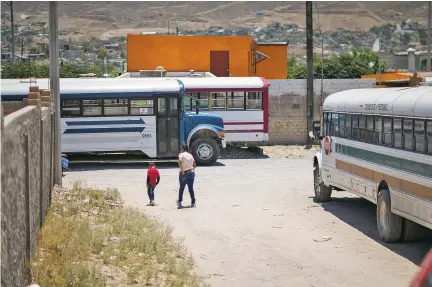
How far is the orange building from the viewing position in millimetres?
46125

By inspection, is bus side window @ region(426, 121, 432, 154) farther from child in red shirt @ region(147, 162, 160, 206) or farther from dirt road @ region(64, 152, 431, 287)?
child in red shirt @ region(147, 162, 160, 206)

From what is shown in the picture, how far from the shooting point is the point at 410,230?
14766mm

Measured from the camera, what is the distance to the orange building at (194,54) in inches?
1816

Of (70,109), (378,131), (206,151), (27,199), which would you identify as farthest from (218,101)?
(27,199)

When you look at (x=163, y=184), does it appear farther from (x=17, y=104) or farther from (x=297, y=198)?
(x=17, y=104)

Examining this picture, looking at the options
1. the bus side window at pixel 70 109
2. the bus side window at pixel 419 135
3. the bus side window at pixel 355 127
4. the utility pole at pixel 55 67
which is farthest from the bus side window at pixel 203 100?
the bus side window at pixel 419 135

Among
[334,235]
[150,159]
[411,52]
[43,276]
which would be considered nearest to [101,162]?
[150,159]

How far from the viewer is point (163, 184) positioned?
24.7 metres

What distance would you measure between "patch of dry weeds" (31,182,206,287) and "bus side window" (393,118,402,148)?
392 cm

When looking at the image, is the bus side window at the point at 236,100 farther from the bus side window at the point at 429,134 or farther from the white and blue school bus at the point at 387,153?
the bus side window at the point at 429,134

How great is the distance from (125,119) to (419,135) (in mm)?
17329

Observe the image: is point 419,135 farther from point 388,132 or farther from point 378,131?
point 378,131

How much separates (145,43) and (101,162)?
54.1 feet

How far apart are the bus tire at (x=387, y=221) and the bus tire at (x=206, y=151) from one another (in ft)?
49.0
